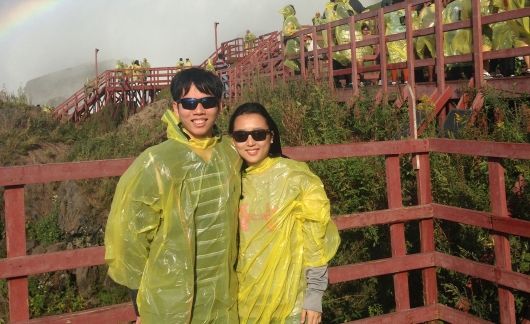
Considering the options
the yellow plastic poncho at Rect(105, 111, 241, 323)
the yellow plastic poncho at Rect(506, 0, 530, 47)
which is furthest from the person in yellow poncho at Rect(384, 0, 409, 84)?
the yellow plastic poncho at Rect(105, 111, 241, 323)

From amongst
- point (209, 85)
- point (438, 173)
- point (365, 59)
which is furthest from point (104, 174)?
point (365, 59)

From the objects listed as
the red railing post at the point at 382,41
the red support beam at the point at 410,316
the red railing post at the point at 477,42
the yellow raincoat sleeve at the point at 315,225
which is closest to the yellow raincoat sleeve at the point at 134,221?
the yellow raincoat sleeve at the point at 315,225

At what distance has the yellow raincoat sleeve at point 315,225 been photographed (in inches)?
105

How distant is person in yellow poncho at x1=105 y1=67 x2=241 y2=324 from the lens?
7.72 feet

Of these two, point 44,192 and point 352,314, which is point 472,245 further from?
point 44,192

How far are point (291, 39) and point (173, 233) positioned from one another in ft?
37.7

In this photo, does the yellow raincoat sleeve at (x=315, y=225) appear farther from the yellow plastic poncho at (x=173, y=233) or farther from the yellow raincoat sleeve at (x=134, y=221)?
the yellow raincoat sleeve at (x=134, y=221)

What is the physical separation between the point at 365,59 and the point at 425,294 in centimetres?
679

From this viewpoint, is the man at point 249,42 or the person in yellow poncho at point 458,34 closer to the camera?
the person in yellow poncho at point 458,34

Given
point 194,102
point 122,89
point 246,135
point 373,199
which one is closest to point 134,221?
point 194,102

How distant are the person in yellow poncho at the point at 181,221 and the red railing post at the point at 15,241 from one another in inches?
30.1

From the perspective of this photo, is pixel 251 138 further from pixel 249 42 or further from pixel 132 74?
pixel 132 74

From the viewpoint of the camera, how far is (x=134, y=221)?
233cm

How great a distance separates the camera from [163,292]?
2.37 meters
